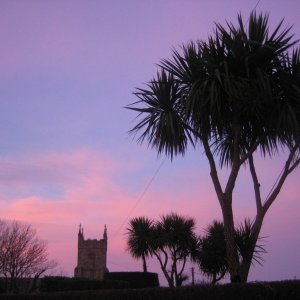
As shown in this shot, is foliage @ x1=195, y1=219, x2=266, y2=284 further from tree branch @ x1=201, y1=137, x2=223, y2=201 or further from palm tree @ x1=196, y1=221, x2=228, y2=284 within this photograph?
tree branch @ x1=201, y1=137, x2=223, y2=201

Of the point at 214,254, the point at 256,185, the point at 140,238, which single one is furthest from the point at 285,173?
the point at 140,238

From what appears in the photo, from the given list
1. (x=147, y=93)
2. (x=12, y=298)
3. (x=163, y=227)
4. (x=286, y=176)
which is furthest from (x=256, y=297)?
(x=163, y=227)

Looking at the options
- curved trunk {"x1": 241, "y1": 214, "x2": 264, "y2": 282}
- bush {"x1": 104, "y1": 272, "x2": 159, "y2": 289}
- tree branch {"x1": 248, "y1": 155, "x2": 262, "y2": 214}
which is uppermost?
tree branch {"x1": 248, "y1": 155, "x2": 262, "y2": 214}

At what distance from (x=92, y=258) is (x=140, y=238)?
500 centimetres

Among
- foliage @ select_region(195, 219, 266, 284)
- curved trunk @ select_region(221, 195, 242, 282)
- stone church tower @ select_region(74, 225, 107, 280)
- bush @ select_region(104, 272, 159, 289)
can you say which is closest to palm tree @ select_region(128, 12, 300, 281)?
curved trunk @ select_region(221, 195, 242, 282)

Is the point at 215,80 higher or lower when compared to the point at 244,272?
higher

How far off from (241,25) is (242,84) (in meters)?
1.40

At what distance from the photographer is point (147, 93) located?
14328mm

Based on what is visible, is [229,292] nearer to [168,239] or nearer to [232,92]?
[232,92]

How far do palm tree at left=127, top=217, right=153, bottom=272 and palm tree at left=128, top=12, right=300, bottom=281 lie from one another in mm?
17844

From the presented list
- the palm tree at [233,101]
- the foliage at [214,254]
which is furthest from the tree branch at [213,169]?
the foliage at [214,254]

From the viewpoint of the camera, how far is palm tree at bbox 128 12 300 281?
12.8 m

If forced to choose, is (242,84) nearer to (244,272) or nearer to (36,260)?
(244,272)

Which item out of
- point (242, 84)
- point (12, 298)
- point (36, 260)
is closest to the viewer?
point (242, 84)
